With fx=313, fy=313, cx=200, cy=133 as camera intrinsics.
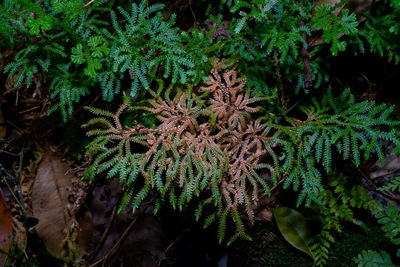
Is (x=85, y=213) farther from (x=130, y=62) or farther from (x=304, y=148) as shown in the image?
(x=304, y=148)

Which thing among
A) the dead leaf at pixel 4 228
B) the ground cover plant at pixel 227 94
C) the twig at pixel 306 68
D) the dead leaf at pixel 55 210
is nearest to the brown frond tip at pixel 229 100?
the ground cover plant at pixel 227 94

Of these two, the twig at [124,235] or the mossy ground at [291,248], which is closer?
the mossy ground at [291,248]

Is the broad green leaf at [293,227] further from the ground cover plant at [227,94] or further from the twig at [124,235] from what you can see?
the twig at [124,235]

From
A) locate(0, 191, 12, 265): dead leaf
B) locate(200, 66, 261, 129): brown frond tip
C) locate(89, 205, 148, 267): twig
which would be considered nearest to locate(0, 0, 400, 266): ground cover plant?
locate(200, 66, 261, 129): brown frond tip

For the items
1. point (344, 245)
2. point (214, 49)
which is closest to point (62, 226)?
Result: point (214, 49)

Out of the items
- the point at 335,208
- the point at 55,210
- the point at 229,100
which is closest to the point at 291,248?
the point at 335,208

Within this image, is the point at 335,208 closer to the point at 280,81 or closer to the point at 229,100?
the point at 280,81
